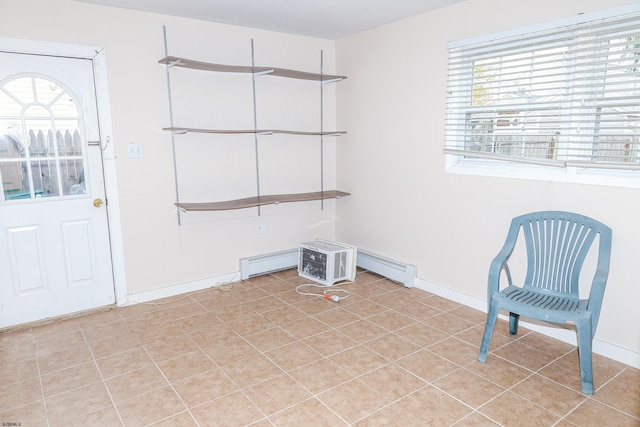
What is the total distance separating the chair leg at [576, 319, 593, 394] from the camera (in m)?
2.28

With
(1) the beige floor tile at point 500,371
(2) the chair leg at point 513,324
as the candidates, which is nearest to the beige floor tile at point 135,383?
(1) the beige floor tile at point 500,371

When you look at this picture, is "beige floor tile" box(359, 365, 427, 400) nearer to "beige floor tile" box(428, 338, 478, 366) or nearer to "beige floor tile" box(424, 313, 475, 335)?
"beige floor tile" box(428, 338, 478, 366)

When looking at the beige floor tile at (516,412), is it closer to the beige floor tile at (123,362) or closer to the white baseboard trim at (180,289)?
the beige floor tile at (123,362)

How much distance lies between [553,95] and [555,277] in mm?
1201

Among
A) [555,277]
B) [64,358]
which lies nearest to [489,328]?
[555,277]

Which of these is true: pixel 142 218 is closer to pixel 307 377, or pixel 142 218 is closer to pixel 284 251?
pixel 284 251

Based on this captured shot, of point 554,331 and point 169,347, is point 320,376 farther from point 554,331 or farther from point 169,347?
point 554,331

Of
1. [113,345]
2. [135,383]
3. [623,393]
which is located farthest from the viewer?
[113,345]

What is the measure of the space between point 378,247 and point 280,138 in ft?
4.86

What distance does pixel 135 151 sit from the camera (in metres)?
3.44

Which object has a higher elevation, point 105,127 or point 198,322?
point 105,127

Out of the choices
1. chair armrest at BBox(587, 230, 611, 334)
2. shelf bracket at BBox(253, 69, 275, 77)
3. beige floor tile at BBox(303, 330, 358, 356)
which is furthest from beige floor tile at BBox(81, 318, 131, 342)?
chair armrest at BBox(587, 230, 611, 334)

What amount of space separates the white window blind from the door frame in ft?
8.85

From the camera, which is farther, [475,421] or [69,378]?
[69,378]
